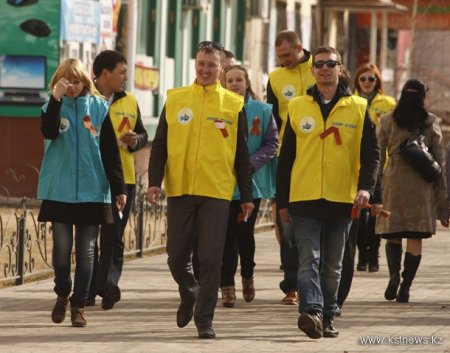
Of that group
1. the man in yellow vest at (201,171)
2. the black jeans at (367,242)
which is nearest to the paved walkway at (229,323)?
the man in yellow vest at (201,171)

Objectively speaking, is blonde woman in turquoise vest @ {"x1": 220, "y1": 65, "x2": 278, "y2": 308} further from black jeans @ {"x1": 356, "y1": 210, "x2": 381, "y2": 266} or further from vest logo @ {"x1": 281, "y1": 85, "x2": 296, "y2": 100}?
black jeans @ {"x1": 356, "y1": 210, "x2": 381, "y2": 266}

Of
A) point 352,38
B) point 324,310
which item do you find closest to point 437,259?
point 324,310

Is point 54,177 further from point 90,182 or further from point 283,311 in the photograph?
point 283,311

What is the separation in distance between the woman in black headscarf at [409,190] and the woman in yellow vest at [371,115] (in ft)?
8.22

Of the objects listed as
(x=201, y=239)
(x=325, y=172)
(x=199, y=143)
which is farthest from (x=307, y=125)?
(x=201, y=239)

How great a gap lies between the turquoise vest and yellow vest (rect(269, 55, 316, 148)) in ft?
8.77

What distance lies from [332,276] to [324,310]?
214 mm

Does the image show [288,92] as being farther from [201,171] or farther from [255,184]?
[201,171]

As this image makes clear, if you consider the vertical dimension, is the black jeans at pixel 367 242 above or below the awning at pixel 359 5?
below

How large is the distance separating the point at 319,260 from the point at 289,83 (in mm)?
3083

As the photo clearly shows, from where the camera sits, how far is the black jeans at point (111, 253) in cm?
1309

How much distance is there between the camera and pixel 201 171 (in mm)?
11375

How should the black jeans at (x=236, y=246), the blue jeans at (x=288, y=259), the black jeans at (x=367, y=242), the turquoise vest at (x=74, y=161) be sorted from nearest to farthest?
the turquoise vest at (x=74, y=161)
the black jeans at (x=236, y=246)
the blue jeans at (x=288, y=259)
the black jeans at (x=367, y=242)

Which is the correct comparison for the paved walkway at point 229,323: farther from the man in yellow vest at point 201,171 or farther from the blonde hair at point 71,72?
Answer: the blonde hair at point 71,72
